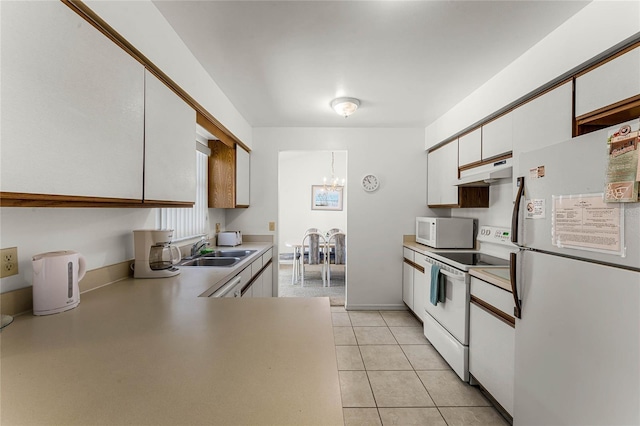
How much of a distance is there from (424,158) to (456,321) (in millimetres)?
2209

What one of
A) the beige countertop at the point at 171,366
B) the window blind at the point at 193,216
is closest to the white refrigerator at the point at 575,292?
the beige countertop at the point at 171,366

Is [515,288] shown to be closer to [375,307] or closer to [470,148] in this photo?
[470,148]

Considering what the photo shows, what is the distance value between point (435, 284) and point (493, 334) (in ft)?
2.27

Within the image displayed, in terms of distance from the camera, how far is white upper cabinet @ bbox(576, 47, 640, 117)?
1222 millimetres

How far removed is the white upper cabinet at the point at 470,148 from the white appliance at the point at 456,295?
71cm

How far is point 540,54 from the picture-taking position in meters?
1.73

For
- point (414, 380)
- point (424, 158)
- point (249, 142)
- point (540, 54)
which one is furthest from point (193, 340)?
point (424, 158)

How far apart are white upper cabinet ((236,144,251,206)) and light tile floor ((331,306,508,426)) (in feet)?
6.25

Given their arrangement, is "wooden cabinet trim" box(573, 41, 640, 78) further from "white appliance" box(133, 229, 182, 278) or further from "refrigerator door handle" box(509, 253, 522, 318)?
"white appliance" box(133, 229, 182, 278)

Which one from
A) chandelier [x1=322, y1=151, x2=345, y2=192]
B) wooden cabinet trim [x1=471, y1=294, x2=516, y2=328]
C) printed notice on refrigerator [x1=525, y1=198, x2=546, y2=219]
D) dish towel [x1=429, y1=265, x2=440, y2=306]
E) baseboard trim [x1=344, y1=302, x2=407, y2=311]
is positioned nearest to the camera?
printed notice on refrigerator [x1=525, y1=198, x2=546, y2=219]

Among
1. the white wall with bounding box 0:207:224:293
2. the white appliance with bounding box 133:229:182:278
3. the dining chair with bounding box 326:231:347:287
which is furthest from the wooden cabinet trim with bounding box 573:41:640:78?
the dining chair with bounding box 326:231:347:287

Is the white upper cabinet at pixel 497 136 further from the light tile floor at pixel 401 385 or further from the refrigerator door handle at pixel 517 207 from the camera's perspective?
the light tile floor at pixel 401 385

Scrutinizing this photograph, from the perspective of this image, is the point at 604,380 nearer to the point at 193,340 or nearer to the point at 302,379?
the point at 302,379

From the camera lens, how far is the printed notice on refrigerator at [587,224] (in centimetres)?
101
